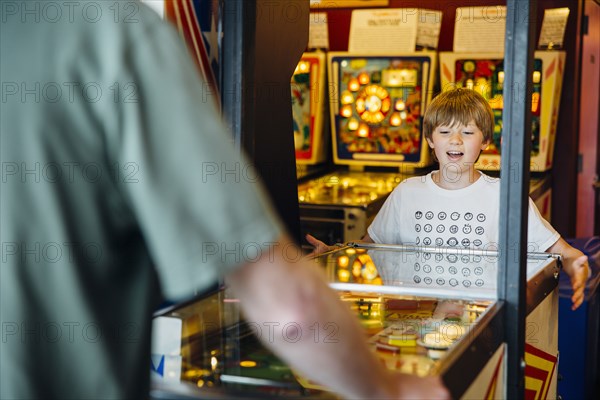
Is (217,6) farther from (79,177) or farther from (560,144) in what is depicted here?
(560,144)

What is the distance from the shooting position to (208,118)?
3.25ft

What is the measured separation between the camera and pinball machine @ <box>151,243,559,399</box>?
4.68 feet

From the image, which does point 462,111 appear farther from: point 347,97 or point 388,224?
point 347,97

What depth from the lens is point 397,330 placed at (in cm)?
176

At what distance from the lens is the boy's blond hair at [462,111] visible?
3.13 metres

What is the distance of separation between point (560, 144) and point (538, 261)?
347cm

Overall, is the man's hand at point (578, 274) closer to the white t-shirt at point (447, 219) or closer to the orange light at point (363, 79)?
the white t-shirt at point (447, 219)

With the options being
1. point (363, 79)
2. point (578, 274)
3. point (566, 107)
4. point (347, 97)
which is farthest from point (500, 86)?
point (578, 274)

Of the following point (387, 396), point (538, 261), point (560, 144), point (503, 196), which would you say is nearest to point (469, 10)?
point (560, 144)

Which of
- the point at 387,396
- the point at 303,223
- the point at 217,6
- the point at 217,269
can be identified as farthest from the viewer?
the point at 303,223

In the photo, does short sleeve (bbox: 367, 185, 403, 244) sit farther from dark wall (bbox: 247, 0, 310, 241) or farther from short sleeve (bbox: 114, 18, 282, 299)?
short sleeve (bbox: 114, 18, 282, 299)

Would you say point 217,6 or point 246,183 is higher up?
point 217,6

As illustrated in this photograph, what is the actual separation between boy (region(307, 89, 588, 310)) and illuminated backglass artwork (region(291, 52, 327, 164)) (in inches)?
98.4

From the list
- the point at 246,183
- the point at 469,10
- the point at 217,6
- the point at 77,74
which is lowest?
the point at 246,183
